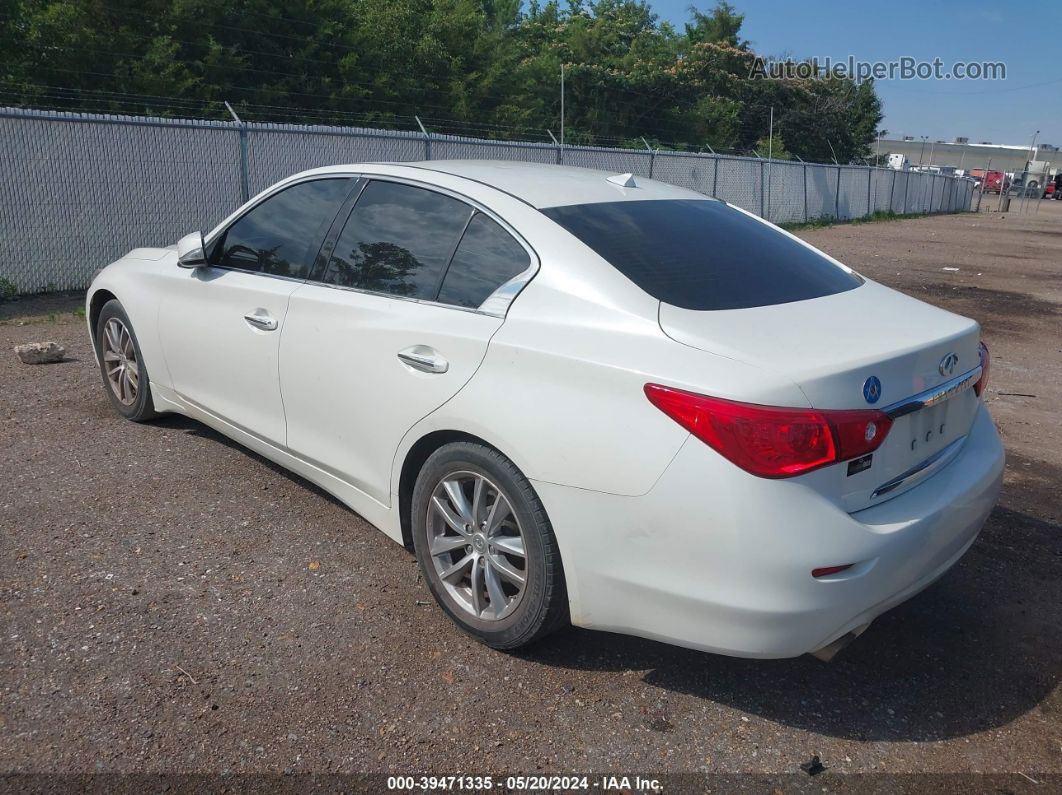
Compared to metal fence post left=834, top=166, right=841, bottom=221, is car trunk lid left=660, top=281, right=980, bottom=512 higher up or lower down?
lower down

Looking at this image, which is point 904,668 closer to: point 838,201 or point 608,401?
point 608,401

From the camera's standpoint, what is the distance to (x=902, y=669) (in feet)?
10.5

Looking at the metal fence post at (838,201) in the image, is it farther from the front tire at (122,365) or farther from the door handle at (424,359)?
the door handle at (424,359)

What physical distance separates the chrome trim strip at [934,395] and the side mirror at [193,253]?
3314 mm

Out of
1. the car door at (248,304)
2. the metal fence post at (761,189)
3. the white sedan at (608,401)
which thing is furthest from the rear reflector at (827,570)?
the metal fence post at (761,189)

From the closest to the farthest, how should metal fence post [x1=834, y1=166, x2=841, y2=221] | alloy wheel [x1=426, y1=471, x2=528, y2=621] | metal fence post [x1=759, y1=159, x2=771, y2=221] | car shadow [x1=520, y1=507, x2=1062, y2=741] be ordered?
1. car shadow [x1=520, y1=507, x2=1062, y2=741]
2. alloy wheel [x1=426, y1=471, x2=528, y2=621]
3. metal fence post [x1=759, y1=159, x2=771, y2=221]
4. metal fence post [x1=834, y1=166, x2=841, y2=221]

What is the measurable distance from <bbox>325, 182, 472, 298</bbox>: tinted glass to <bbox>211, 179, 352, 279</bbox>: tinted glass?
0.19 meters

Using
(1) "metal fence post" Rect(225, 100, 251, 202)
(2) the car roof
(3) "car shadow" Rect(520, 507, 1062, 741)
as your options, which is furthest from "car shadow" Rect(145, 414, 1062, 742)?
(1) "metal fence post" Rect(225, 100, 251, 202)

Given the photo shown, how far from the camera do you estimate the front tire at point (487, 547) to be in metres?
2.94

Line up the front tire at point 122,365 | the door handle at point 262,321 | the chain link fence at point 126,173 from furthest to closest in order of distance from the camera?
the chain link fence at point 126,173
the front tire at point 122,365
the door handle at point 262,321

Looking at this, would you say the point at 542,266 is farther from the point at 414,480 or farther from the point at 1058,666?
the point at 1058,666

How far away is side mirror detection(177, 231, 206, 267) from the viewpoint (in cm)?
453

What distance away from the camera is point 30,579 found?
3.57m

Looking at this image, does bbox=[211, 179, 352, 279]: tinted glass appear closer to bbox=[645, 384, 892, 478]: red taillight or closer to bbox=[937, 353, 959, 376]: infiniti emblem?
bbox=[645, 384, 892, 478]: red taillight
